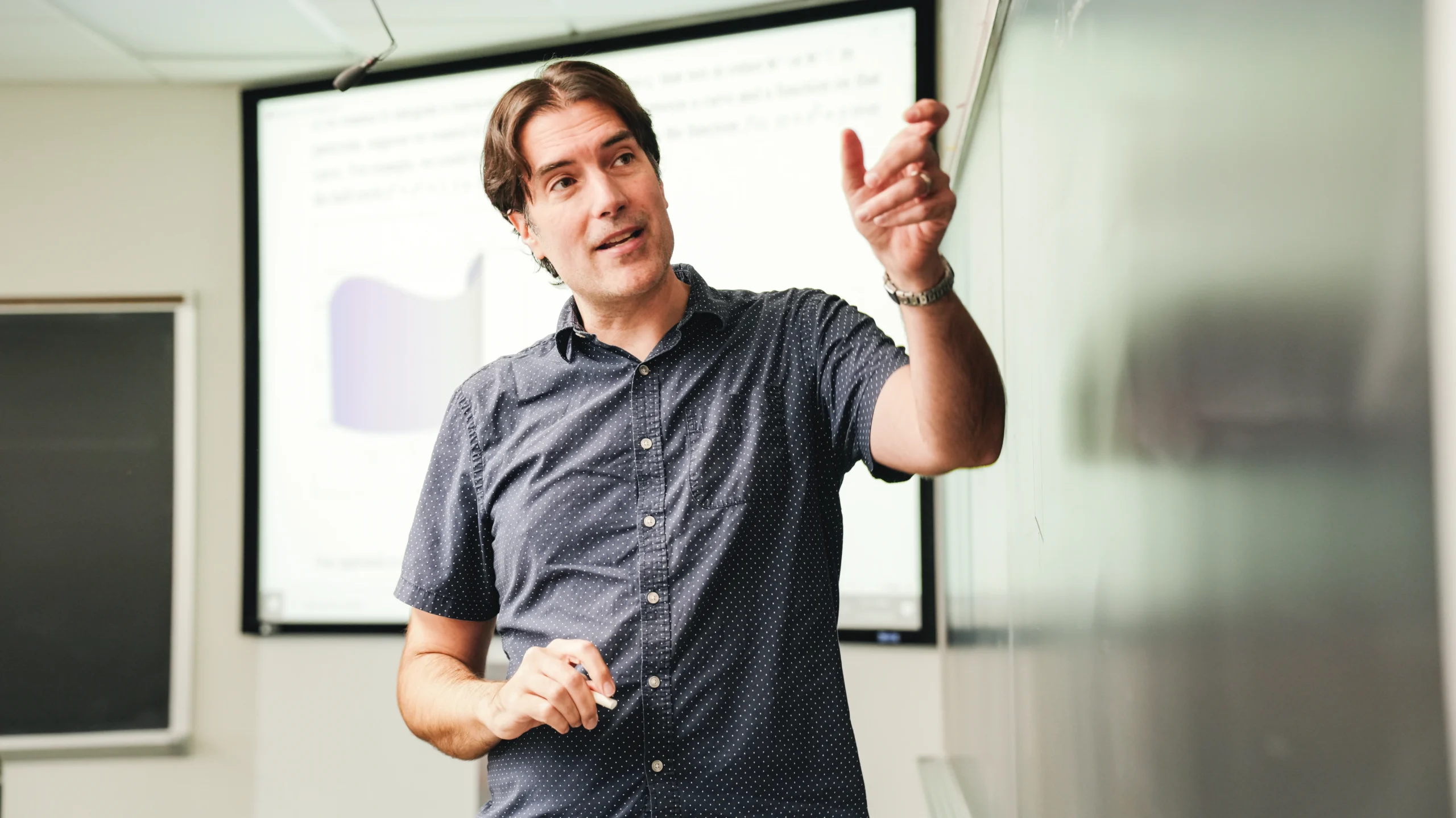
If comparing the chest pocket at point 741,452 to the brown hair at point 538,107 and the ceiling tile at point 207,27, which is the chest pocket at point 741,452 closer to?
the brown hair at point 538,107

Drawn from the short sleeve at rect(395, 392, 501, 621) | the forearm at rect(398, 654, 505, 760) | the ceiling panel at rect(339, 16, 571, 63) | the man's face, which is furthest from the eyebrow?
the ceiling panel at rect(339, 16, 571, 63)

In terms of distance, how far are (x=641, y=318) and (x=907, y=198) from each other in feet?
1.58

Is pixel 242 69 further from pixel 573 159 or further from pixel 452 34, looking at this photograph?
pixel 573 159

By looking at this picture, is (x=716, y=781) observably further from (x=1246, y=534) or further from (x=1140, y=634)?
(x=1246, y=534)

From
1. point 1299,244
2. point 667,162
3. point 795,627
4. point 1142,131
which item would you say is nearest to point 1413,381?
point 1299,244

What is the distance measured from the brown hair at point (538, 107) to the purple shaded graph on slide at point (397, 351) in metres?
1.53

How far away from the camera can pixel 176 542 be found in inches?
116

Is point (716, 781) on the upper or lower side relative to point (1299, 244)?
lower

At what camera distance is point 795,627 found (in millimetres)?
1052

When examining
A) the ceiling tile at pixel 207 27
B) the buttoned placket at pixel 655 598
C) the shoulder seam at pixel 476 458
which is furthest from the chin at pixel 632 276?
the ceiling tile at pixel 207 27

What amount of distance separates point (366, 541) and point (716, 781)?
2.04 metres

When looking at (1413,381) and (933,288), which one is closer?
(1413,381)

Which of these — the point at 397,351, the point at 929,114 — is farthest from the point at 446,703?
the point at 397,351

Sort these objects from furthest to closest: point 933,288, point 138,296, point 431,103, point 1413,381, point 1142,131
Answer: point 138,296, point 431,103, point 933,288, point 1142,131, point 1413,381
